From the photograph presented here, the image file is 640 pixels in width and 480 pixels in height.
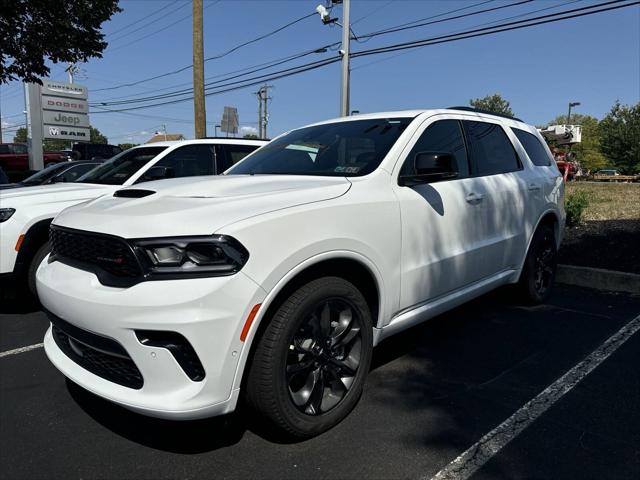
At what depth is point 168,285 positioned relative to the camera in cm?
212

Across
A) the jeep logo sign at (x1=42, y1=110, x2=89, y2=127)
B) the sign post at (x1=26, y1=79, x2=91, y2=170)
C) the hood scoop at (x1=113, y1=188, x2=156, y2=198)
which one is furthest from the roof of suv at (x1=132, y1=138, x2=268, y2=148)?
the jeep logo sign at (x1=42, y1=110, x2=89, y2=127)

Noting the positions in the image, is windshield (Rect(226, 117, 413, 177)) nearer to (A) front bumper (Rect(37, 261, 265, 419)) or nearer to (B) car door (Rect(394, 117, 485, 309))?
(B) car door (Rect(394, 117, 485, 309))

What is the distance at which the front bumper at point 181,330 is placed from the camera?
2086mm

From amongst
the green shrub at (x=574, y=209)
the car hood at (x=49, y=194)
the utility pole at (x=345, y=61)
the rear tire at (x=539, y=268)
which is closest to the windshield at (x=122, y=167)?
the car hood at (x=49, y=194)

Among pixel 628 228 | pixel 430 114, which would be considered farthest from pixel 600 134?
pixel 430 114

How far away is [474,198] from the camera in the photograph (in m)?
3.63

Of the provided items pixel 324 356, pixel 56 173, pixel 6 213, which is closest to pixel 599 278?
pixel 324 356

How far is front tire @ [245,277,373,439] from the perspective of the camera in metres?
2.30

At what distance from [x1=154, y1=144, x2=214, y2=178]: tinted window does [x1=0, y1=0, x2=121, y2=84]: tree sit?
345 inches

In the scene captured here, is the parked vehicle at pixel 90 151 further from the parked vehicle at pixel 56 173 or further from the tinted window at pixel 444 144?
the tinted window at pixel 444 144

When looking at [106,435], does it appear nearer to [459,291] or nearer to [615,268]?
[459,291]

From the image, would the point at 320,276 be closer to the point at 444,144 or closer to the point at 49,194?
the point at 444,144

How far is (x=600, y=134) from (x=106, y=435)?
6239 centimetres

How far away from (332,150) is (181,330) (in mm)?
1908
